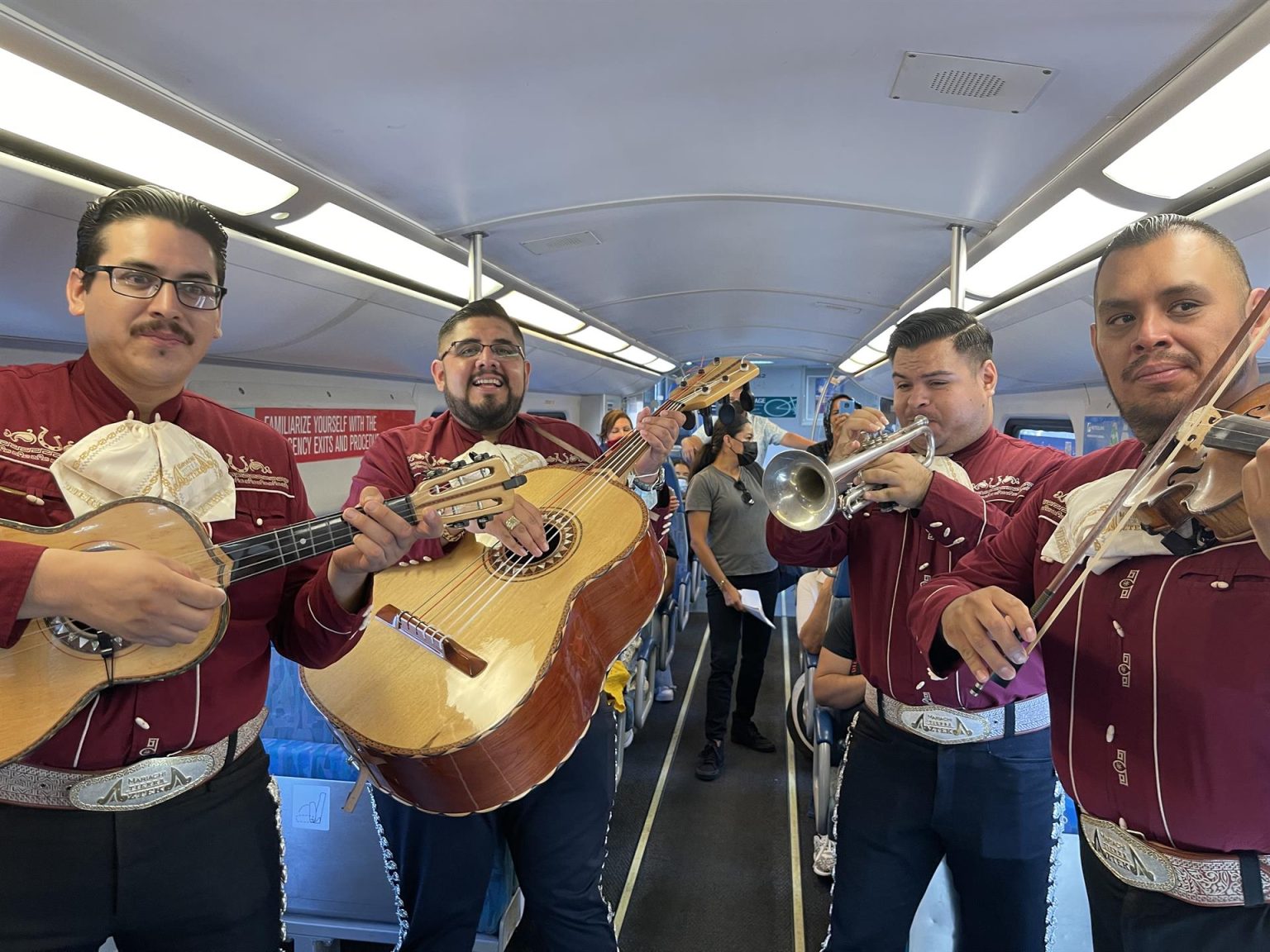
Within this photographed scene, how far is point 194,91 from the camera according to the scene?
6.98ft

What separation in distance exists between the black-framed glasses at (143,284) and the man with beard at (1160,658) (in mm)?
2008

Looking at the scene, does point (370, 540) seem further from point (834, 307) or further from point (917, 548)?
point (834, 307)

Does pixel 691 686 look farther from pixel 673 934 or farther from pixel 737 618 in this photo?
pixel 673 934

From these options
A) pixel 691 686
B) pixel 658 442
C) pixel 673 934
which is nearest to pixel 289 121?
pixel 658 442

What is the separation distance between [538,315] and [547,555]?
12.0 ft

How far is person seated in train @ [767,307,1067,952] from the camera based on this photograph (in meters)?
2.13

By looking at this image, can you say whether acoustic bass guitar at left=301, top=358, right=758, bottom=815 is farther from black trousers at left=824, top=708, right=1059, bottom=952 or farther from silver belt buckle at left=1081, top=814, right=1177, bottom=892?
silver belt buckle at left=1081, top=814, right=1177, bottom=892

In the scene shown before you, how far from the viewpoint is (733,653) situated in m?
5.53

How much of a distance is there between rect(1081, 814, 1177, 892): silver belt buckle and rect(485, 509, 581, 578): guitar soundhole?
158 centimetres

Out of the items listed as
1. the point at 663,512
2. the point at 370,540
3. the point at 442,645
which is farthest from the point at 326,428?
the point at 370,540

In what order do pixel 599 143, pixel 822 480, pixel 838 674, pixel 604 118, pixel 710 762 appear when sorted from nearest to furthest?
pixel 822 480 → pixel 604 118 → pixel 599 143 → pixel 838 674 → pixel 710 762

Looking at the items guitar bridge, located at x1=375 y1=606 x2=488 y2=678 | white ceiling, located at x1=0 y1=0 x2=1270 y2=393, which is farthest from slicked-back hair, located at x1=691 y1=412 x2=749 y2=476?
guitar bridge, located at x1=375 y1=606 x2=488 y2=678

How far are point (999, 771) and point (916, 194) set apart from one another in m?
2.43

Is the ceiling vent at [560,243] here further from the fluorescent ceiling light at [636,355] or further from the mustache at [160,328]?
the fluorescent ceiling light at [636,355]
